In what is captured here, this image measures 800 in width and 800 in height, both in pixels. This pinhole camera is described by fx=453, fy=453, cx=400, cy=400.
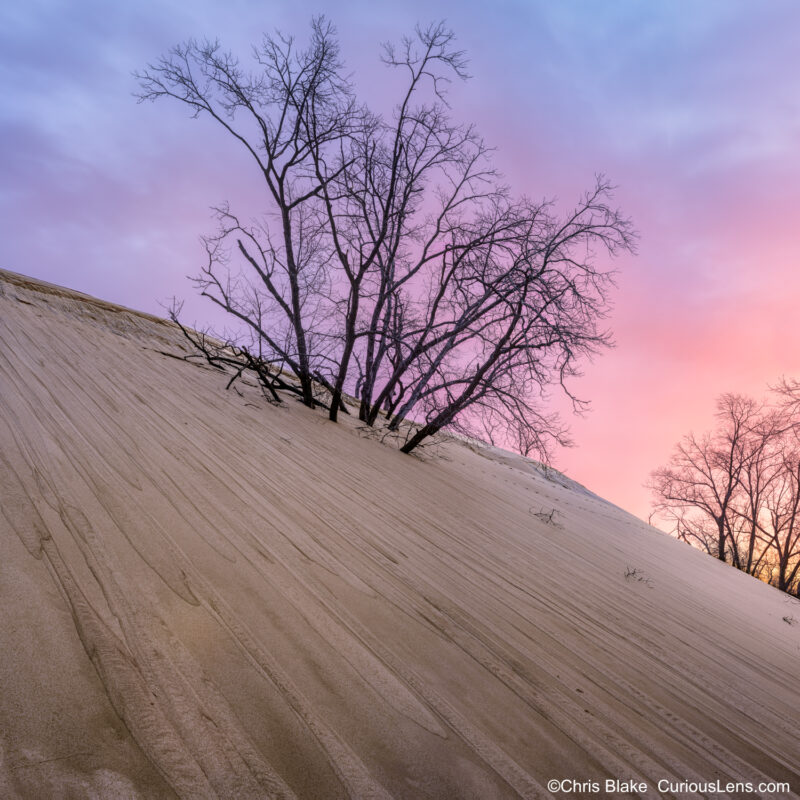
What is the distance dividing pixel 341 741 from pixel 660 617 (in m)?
2.75

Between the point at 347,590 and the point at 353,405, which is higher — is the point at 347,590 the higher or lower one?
the lower one

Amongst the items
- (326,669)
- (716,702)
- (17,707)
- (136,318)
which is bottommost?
(17,707)

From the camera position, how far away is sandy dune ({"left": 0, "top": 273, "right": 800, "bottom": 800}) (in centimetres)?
117

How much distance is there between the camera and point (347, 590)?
2.13 metres

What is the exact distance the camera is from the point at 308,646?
5.38 ft

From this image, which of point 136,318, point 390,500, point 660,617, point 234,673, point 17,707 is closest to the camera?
point 17,707

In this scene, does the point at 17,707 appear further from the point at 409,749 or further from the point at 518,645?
the point at 518,645

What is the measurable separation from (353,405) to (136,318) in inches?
207

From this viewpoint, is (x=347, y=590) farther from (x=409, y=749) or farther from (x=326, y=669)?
(x=409, y=749)

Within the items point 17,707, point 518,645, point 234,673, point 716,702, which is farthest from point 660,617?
point 17,707

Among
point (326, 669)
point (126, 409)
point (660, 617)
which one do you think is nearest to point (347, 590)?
point (326, 669)

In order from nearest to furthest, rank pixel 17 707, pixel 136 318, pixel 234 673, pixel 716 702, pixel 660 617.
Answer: pixel 17 707
pixel 234 673
pixel 716 702
pixel 660 617
pixel 136 318

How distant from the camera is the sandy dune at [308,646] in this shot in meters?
1.17

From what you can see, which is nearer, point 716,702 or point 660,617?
point 716,702
